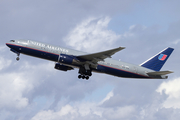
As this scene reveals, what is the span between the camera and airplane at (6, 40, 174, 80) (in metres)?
46.4

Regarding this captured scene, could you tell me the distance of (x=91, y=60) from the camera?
4816 centimetres

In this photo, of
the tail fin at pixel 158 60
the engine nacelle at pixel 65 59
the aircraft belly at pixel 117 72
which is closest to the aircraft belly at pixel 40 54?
the engine nacelle at pixel 65 59

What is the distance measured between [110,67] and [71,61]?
7.55m

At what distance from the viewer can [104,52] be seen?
44938 mm

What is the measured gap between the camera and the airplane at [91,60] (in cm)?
4638

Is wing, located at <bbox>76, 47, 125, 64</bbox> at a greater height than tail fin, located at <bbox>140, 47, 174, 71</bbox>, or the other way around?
tail fin, located at <bbox>140, 47, 174, 71</bbox>

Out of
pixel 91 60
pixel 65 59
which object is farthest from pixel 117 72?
pixel 65 59

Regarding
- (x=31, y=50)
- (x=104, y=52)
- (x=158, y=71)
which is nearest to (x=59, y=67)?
(x=31, y=50)

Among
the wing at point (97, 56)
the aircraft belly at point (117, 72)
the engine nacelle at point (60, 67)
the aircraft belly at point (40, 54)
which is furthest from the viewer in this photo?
the engine nacelle at point (60, 67)

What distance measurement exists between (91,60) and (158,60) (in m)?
15.2

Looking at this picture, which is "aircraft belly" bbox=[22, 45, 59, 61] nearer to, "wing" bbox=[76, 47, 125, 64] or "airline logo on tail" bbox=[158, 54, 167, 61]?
"wing" bbox=[76, 47, 125, 64]

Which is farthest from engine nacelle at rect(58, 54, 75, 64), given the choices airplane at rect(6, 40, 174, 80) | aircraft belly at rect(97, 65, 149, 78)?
aircraft belly at rect(97, 65, 149, 78)

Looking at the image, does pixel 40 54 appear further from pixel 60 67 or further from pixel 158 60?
pixel 158 60

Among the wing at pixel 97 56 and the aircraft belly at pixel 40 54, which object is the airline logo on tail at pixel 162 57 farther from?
the aircraft belly at pixel 40 54
